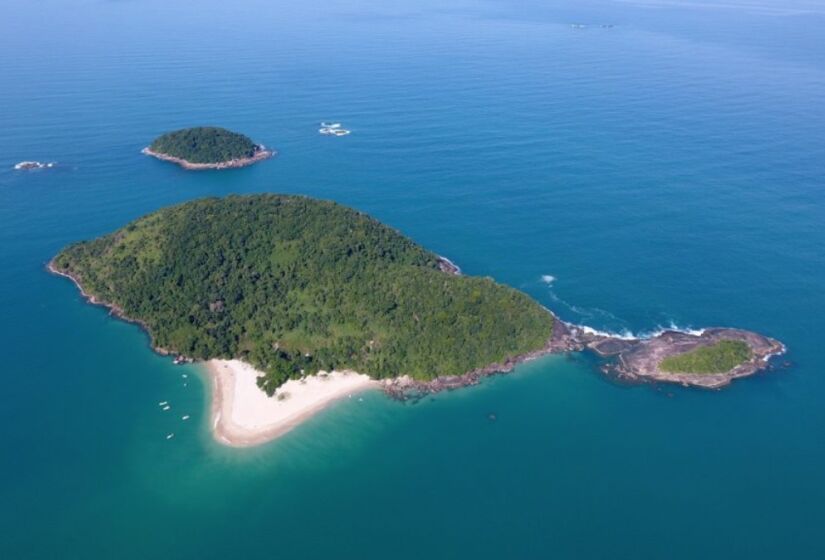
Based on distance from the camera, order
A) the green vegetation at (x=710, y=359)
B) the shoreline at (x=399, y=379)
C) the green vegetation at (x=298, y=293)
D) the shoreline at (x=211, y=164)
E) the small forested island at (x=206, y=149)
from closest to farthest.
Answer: the shoreline at (x=399, y=379), the green vegetation at (x=710, y=359), the green vegetation at (x=298, y=293), the shoreline at (x=211, y=164), the small forested island at (x=206, y=149)

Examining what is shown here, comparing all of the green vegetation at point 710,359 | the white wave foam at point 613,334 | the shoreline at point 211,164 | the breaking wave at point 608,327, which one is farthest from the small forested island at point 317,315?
the shoreline at point 211,164

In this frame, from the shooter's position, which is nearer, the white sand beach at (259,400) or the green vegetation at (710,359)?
the white sand beach at (259,400)

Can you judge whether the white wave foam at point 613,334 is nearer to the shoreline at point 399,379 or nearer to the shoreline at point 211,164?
the shoreline at point 399,379

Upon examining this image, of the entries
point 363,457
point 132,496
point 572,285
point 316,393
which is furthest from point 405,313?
point 132,496

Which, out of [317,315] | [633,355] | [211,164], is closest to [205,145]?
[211,164]

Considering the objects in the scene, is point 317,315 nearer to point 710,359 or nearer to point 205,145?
point 710,359

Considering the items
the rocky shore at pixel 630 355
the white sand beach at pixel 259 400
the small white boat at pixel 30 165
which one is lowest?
the white sand beach at pixel 259 400

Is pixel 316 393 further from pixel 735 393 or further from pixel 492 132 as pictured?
pixel 492 132

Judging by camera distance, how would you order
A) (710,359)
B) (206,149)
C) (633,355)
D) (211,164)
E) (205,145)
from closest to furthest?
(710,359) < (633,355) < (211,164) < (206,149) < (205,145)

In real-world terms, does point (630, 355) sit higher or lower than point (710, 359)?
lower
